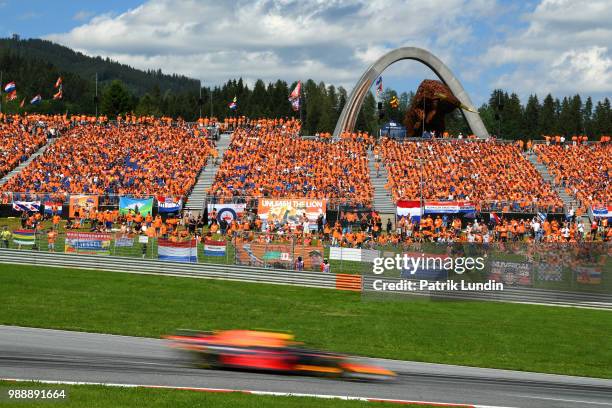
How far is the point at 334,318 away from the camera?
89.7 feet

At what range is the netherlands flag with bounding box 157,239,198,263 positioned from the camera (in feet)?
117

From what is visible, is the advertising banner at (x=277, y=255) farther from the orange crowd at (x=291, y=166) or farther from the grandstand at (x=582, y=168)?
the grandstand at (x=582, y=168)

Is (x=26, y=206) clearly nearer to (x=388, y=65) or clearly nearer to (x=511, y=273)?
(x=511, y=273)

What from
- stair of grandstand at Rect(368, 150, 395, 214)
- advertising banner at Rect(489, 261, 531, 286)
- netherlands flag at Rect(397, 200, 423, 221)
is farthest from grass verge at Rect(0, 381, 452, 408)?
stair of grandstand at Rect(368, 150, 395, 214)

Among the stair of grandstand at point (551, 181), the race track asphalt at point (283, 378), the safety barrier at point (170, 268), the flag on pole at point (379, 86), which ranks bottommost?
the race track asphalt at point (283, 378)

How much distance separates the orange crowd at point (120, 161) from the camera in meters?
52.2

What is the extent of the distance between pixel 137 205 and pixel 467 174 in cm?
2145

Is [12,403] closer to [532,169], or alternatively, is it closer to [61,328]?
[61,328]

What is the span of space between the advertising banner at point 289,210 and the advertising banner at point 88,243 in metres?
12.1

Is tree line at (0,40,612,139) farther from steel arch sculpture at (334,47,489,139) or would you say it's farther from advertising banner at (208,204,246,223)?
advertising banner at (208,204,246,223)

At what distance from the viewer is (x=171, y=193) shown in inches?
2002

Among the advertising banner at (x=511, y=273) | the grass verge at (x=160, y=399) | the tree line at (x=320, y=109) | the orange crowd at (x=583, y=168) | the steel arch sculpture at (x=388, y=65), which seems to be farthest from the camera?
the tree line at (x=320, y=109)

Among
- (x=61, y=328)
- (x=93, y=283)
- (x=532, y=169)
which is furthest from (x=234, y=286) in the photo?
(x=532, y=169)

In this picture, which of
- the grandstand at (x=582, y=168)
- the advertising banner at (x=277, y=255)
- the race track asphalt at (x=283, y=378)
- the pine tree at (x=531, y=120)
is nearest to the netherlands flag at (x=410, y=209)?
the grandstand at (x=582, y=168)
